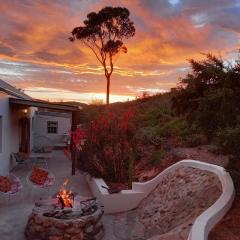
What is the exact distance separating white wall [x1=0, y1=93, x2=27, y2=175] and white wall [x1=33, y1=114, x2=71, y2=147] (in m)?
7.99

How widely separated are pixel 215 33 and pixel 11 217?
885 cm

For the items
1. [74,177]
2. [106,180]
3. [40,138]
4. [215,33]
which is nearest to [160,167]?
[106,180]

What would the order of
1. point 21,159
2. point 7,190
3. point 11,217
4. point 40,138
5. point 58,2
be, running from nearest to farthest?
point 11,217 < point 7,190 < point 58,2 < point 21,159 < point 40,138

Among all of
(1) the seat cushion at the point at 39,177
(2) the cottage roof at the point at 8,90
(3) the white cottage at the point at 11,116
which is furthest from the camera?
(3) the white cottage at the point at 11,116

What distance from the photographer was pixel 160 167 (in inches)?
540

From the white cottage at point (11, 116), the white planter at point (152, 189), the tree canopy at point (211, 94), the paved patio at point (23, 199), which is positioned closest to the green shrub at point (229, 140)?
the tree canopy at point (211, 94)

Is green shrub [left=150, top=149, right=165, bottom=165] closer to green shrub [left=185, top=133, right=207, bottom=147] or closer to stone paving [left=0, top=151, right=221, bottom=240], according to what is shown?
green shrub [left=185, top=133, right=207, bottom=147]

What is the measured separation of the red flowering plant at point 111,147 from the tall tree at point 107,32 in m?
19.9

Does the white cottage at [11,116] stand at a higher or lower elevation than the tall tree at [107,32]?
lower

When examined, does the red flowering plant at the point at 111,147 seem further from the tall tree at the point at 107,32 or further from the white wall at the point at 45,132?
the tall tree at the point at 107,32

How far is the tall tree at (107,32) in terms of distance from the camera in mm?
33656

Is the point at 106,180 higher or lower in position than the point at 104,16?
lower

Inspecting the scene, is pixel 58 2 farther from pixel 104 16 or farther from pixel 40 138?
pixel 104 16

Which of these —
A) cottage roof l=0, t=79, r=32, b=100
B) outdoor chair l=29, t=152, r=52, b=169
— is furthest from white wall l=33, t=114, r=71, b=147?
cottage roof l=0, t=79, r=32, b=100
